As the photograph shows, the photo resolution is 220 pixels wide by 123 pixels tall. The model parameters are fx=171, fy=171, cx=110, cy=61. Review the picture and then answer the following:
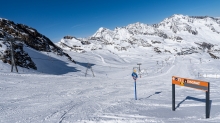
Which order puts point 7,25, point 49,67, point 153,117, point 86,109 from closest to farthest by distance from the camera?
point 153,117 → point 86,109 → point 49,67 → point 7,25

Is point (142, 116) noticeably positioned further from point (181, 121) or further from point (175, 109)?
point (175, 109)

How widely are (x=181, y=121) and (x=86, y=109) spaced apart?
401 cm

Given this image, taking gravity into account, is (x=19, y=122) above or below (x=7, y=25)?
below

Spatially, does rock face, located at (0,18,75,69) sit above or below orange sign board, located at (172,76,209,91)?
above

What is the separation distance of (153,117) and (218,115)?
8.84 ft

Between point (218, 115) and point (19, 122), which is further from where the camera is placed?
point (218, 115)

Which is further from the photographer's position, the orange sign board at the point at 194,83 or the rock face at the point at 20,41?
the rock face at the point at 20,41

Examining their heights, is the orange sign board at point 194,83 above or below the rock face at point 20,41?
Answer: below

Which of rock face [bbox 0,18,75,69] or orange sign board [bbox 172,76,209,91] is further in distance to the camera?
rock face [bbox 0,18,75,69]

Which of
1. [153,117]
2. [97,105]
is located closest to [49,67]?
[97,105]

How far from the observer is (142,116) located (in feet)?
22.6

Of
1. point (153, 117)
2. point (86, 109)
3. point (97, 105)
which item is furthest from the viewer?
point (97, 105)

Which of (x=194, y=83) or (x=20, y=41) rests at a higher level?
(x=20, y=41)

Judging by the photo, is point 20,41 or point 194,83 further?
point 20,41
